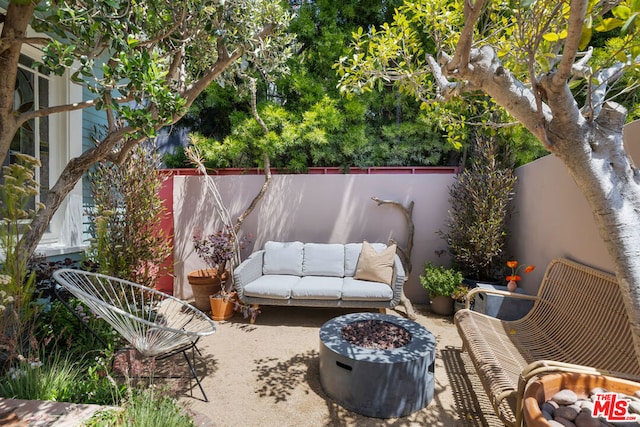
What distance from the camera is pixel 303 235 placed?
17.5 ft

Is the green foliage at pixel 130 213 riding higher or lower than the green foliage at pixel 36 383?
higher

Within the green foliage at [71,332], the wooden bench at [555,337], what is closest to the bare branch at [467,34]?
the wooden bench at [555,337]

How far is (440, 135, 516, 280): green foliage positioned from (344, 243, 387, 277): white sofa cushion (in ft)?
3.30

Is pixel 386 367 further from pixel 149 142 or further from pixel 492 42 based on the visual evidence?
pixel 149 142

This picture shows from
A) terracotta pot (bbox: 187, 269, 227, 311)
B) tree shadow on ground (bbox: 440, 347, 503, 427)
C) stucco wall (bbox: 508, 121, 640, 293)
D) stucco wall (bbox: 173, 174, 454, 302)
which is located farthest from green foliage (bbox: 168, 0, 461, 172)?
tree shadow on ground (bbox: 440, 347, 503, 427)

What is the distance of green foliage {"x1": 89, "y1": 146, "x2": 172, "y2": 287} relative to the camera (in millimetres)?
3957

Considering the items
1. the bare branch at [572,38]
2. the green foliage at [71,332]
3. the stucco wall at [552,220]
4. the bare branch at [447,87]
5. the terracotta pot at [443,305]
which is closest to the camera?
the bare branch at [572,38]

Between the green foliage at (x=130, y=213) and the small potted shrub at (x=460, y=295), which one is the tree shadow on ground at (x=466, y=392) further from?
the green foliage at (x=130, y=213)

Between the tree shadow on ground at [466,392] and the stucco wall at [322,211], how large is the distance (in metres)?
1.87

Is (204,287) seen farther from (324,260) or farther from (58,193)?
(58,193)

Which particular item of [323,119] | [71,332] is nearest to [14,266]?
[71,332]

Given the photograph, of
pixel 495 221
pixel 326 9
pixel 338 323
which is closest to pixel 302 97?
pixel 326 9

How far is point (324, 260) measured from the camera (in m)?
4.78

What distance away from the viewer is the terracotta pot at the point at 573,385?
152cm
